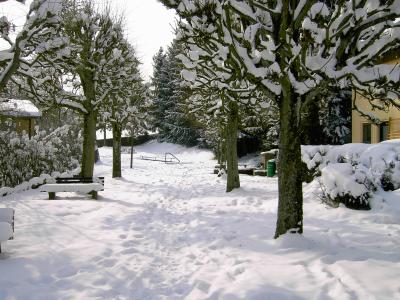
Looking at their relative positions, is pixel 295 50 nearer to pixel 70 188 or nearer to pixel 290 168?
pixel 290 168

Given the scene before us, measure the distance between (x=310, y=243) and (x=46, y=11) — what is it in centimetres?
720

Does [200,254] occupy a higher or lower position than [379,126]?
lower

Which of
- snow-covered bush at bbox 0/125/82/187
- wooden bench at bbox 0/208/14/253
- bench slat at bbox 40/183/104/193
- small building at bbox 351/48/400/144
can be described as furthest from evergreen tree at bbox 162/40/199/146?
wooden bench at bbox 0/208/14/253

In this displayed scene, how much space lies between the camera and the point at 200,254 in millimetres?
6332

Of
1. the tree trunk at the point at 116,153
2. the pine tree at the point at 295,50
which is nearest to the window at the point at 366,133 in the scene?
the tree trunk at the point at 116,153

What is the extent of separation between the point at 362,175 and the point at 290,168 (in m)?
3.59

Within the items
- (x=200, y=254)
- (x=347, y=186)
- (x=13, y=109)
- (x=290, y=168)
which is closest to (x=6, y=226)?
(x=200, y=254)

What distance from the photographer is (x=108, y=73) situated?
15.6 m

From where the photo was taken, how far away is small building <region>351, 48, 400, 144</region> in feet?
54.1

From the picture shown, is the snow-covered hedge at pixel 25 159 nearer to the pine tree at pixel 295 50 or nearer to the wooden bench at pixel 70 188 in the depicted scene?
the wooden bench at pixel 70 188

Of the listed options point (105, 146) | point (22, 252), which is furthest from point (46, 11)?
point (105, 146)

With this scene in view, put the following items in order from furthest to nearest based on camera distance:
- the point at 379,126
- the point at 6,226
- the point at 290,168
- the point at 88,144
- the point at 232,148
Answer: the point at 379,126 → the point at 88,144 → the point at 232,148 → the point at 290,168 → the point at 6,226

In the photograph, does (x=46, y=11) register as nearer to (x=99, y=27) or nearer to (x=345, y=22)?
(x=345, y=22)

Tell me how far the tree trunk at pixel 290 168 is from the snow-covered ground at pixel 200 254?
1.19 ft
